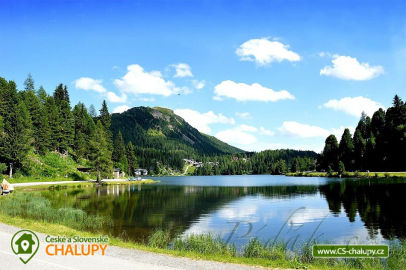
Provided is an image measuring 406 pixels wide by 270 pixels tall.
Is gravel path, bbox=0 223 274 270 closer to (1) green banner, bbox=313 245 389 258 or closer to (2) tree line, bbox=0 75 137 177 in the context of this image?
(1) green banner, bbox=313 245 389 258

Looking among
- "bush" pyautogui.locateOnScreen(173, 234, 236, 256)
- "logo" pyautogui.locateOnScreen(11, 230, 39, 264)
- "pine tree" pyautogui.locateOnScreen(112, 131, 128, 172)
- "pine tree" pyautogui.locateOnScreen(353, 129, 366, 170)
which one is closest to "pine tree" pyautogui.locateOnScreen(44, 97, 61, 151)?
"pine tree" pyautogui.locateOnScreen(112, 131, 128, 172)

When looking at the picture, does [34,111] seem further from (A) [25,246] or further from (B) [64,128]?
(A) [25,246]

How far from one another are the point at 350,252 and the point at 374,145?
126 metres

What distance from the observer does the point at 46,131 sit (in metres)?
107

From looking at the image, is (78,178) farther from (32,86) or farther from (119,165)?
(32,86)

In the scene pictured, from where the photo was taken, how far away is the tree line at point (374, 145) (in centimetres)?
11906

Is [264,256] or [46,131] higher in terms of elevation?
[46,131]

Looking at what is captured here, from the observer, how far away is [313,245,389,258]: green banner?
19.0 metres

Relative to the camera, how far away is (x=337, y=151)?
15675cm

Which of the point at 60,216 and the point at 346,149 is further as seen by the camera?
the point at 346,149

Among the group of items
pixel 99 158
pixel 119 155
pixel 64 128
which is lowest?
pixel 99 158

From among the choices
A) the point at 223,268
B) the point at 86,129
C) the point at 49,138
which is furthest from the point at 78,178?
the point at 223,268

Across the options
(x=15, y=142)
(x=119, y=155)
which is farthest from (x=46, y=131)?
(x=119, y=155)

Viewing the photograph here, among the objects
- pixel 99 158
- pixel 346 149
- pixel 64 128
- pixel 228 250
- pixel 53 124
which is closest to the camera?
pixel 228 250
